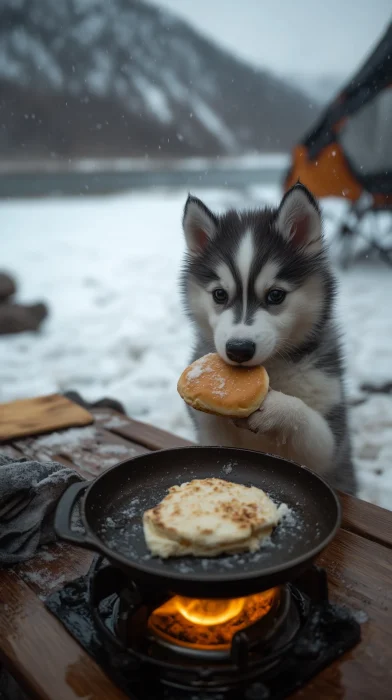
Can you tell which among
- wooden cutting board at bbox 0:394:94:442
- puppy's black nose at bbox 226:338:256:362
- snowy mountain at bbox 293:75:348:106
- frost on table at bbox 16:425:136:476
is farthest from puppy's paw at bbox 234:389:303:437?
snowy mountain at bbox 293:75:348:106

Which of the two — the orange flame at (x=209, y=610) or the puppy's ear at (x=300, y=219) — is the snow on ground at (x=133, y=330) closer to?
the puppy's ear at (x=300, y=219)

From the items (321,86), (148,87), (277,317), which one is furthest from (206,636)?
(321,86)

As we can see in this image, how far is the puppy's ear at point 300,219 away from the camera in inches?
68.2

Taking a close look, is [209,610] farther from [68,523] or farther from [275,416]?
[275,416]

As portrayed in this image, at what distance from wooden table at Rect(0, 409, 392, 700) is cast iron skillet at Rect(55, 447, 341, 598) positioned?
231 millimetres

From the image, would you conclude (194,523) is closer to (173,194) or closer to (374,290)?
(374,290)

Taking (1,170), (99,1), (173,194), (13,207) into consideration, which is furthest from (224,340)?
(1,170)

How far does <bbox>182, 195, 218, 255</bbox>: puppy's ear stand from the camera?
1874mm

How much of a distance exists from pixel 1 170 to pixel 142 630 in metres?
17.8

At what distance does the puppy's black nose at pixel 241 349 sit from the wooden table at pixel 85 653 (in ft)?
1.94

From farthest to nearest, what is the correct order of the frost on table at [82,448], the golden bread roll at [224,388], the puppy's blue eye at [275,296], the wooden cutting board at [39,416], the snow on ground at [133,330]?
1. the snow on ground at [133,330]
2. the wooden cutting board at [39,416]
3. the frost on table at [82,448]
4. the puppy's blue eye at [275,296]
5. the golden bread roll at [224,388]

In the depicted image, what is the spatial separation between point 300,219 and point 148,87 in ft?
12.3

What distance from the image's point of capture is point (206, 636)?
44.1 inches

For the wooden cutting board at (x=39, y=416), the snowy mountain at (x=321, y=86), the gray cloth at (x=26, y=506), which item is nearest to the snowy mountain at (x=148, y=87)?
the snowy mountain at (x=321, y=86)
